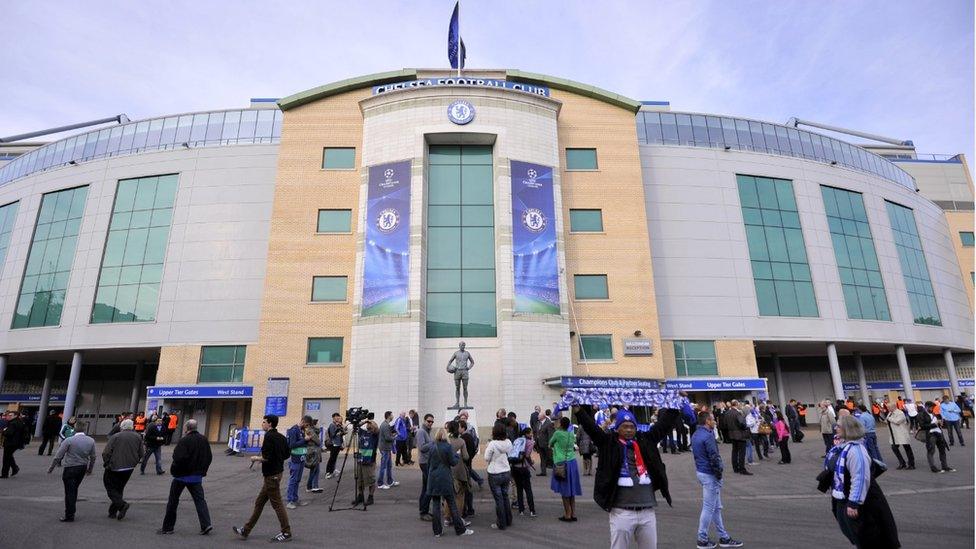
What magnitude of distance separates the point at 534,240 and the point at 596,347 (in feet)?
23.0

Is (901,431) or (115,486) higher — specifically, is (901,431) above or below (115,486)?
above

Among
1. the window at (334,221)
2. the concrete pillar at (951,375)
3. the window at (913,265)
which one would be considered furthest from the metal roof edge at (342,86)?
the concrete pillar at (951,375)

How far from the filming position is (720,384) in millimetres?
31578

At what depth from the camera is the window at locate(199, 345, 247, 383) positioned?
31.0 meters

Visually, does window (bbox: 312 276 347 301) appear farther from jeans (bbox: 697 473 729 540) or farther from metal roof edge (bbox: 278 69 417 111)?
jeans (bbox: 697 473 729 540)

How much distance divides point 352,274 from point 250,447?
10.9 metres

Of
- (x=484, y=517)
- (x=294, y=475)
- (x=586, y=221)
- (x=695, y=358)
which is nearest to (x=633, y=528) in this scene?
(x=484, y=517)

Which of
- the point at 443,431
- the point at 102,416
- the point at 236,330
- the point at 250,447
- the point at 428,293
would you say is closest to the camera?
the point at 443,431

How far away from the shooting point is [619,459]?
5711 millimetres

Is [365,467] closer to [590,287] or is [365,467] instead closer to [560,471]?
[560,471]

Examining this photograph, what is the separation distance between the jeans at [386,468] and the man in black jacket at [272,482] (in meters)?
→ 5.36

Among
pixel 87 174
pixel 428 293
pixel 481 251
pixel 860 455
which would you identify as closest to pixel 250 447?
pixel 428 293

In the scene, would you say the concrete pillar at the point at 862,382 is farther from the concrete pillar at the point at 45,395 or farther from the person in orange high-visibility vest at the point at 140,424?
the concrete pillar at the point at 45,395

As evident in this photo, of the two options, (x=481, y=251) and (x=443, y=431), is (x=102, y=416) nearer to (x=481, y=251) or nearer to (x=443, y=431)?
(x=481, y=251)
